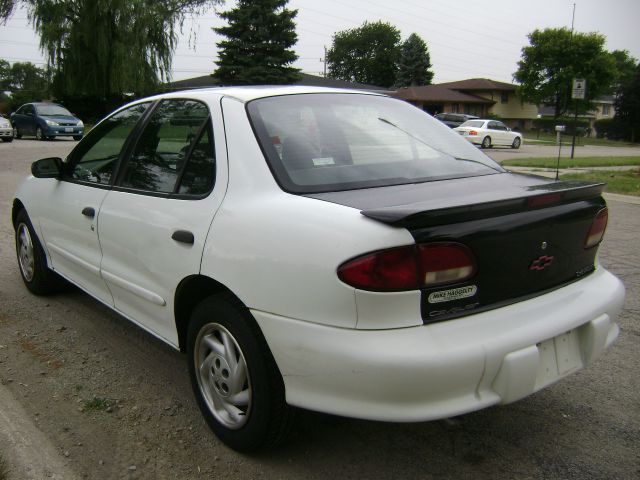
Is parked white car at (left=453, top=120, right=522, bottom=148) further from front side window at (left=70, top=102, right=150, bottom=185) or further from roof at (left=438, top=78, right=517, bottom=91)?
roof at (left=438, top=78, right=517, bottom=91)

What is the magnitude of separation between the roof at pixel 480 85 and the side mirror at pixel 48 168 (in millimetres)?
68576

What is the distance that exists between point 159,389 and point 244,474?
942 mm

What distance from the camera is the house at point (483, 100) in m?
60.3

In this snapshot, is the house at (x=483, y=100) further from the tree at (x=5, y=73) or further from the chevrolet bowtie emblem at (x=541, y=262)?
the tree at (x=5, y=73)

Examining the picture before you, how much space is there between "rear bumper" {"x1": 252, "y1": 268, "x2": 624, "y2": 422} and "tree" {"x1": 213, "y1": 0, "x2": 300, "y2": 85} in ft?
129

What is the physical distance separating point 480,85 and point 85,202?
70662 millimetres

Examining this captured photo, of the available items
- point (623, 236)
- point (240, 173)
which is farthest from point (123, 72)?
point (240, 173)

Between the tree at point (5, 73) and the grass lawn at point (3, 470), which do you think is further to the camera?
the tree at point (5, 73)

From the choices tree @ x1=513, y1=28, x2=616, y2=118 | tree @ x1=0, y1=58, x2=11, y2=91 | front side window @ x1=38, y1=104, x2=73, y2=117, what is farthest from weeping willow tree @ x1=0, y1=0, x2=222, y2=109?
tree @ x1=0, y1=58, x2=11, y2=91

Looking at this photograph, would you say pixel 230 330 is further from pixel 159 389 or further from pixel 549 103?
pixel 549 103

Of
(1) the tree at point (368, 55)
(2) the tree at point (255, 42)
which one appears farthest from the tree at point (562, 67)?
(2) the tree at point (255, 42)

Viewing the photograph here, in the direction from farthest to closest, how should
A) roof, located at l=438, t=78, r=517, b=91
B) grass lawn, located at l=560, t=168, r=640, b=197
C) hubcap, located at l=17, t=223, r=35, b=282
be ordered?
1. roof, located at l=438, t=78, r=517, b=91
2. grass lawn, located at l=560, t=168, r=640, b=197
3. hubcap, located at l=17, t=223, r=35, b=282

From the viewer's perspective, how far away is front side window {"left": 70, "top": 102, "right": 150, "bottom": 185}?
3.51m

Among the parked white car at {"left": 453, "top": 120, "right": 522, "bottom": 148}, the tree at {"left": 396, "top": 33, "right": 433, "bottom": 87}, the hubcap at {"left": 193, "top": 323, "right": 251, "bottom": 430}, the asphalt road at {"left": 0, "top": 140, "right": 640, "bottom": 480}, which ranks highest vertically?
the tree at {"left": 396, "top": 33, "right": 433, "bottom": 87}
